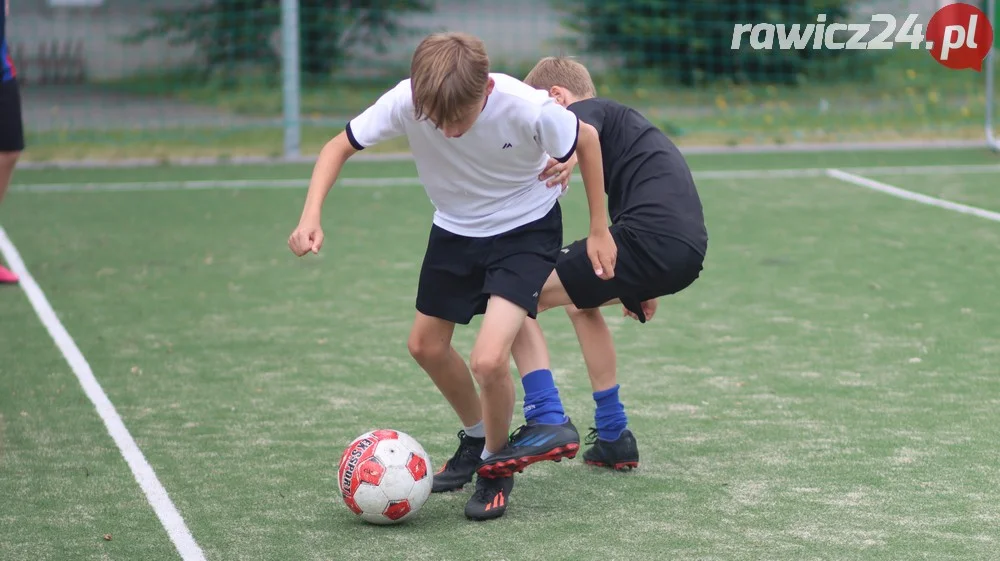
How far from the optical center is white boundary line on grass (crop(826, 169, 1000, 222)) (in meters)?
8.94

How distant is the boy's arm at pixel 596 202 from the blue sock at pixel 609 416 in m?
0.61

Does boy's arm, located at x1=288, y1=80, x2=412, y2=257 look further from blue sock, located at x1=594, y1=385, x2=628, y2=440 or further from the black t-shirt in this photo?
blue sock, located at x1=594, y1=385, x2=628, y2=440

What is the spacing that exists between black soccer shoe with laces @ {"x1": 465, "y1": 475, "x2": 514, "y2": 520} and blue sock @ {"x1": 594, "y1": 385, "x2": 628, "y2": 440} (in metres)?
0.48

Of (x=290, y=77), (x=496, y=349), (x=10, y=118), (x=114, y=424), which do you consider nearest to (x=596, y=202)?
(x=496, y=349)

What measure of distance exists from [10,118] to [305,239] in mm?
4123

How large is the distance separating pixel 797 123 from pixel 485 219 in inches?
424

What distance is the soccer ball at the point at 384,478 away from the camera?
3.81 metres

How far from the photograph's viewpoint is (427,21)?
1786 centimetres

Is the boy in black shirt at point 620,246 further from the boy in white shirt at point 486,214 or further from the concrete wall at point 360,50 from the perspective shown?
the concrete wall at point 360,50

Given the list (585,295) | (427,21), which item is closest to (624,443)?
(585,295)

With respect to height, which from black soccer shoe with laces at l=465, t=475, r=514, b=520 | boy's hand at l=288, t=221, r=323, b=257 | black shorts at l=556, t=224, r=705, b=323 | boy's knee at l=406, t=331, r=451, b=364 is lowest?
black soccer shoe with laces at l=465, t=475, r=514, b=520

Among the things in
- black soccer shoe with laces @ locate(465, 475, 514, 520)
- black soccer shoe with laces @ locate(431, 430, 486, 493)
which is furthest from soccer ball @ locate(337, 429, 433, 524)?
black soccer shoe with laces @ locate(431, 430, 486, 493)

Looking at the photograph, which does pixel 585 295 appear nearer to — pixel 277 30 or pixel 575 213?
pixel 575 213

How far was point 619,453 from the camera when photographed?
4297 mm
